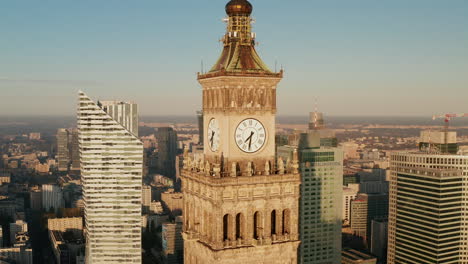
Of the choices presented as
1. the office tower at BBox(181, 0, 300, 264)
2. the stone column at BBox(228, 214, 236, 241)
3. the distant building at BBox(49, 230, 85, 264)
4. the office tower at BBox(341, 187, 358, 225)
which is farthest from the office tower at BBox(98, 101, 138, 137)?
the stone column at BBox(228, 214, 236, 241)

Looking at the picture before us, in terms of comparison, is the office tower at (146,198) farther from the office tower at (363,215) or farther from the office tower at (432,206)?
the office tower at (432,206)

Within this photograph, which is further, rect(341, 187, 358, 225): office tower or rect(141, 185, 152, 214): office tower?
rect(141, 185, 152, 214): office tower

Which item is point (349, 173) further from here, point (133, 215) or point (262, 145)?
point (262, 145)

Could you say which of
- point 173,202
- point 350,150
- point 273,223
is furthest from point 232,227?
point 350,150

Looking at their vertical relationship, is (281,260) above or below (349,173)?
above

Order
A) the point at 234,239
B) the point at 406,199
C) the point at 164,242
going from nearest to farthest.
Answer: the point at 234,239 < the point at 406,199 < the point at 164,242

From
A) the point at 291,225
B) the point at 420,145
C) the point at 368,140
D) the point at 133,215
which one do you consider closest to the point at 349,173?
the point at 368,140

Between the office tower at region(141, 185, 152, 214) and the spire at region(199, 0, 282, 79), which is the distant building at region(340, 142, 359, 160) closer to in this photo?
the office tower at region(141, 185, 152, 214)
